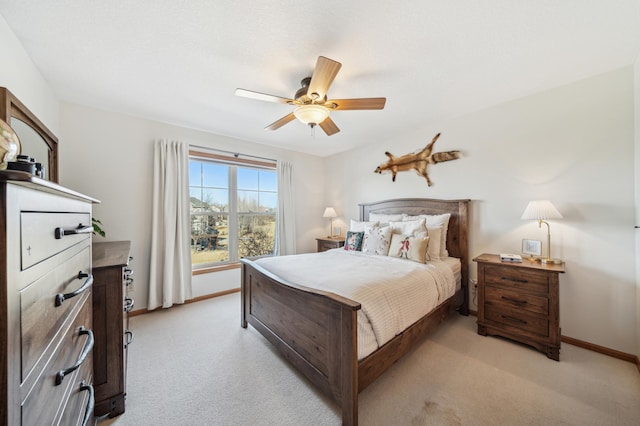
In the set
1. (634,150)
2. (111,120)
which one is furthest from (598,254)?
(111,120)

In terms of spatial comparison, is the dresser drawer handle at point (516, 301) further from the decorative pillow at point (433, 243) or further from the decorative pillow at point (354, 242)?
the decorative pillow at point (354, 242)

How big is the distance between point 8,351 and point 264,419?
1462 millimetres

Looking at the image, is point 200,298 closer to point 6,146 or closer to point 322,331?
point 322,331

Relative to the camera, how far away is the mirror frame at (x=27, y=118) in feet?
4.95

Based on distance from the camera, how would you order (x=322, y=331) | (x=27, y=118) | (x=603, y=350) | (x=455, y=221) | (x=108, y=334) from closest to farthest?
1. (x=108, y=334)
2. (x=322, y=331)
3. (x=27, y=118)
4. (x=603, y=350)
5. (x=455, y=221)

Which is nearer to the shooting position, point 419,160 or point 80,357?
point 80,357

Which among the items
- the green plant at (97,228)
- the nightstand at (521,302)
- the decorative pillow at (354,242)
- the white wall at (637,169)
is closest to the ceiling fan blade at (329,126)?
the decorative pillow at (354,242)

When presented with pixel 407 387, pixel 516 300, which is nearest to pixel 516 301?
pixel 516 300

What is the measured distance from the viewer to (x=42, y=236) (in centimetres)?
69

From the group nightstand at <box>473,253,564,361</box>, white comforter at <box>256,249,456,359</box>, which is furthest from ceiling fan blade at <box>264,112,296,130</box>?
nightstand at <box>473,253,564,361</box>

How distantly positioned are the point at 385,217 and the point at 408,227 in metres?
0.62

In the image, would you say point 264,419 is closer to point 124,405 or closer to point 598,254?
point 124,405

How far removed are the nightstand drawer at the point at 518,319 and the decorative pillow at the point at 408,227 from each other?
3.30 ft

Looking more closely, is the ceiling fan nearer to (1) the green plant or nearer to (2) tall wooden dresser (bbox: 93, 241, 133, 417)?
(2) tall wooden dresser (bbox: 93, 241, 133, 417)
